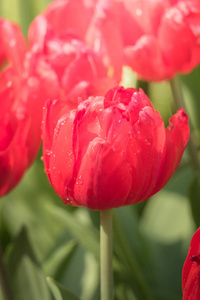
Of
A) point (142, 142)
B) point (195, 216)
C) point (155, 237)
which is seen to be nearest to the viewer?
point (142, 142)

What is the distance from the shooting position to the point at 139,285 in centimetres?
62

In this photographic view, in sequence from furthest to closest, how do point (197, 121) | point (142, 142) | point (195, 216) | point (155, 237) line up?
point (197, 121) < point (155, 237) < point (195, 216) < point (142, 142)

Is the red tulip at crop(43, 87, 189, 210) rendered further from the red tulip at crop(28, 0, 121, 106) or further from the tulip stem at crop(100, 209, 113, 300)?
the red tulip at crop(28, 0, 121, 106)

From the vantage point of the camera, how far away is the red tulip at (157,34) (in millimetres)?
625

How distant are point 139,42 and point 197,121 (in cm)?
26

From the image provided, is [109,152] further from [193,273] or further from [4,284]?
[4,284]

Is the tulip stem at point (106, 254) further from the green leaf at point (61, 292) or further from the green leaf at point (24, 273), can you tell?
the green leaf at point (24, 273)

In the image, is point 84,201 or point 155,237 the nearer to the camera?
point 84,201

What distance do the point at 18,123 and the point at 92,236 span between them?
0.57 ft

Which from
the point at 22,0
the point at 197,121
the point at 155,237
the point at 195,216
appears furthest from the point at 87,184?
the point at 22,0

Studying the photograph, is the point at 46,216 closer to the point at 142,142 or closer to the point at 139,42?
the point at 139,42

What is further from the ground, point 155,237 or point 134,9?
point 134,9

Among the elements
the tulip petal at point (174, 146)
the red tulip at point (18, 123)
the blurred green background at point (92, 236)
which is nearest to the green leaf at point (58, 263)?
the blurred green background at point (92, 236)

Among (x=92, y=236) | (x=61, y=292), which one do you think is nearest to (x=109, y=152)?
(x=61, y=292)
